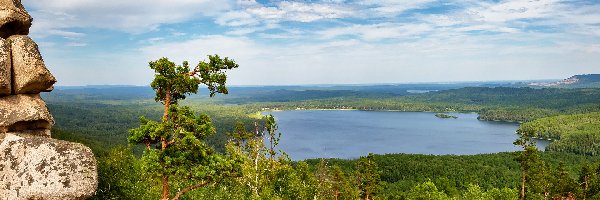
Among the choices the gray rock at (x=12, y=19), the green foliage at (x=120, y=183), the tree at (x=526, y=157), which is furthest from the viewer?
the tree at (x=526, y=157)

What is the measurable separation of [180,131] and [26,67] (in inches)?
271

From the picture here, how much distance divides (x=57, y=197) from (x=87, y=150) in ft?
6.21

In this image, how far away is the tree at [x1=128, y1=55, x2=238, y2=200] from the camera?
15781mm

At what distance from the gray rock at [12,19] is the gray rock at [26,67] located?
86 centimetres

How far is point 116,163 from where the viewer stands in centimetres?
3403

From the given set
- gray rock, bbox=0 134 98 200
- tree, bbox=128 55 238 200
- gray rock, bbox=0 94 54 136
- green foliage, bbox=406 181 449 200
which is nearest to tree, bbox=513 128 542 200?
green foliage, bbox=406 181 449 200

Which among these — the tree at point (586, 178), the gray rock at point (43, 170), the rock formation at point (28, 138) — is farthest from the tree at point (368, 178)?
the gray rock at point (43, 170)

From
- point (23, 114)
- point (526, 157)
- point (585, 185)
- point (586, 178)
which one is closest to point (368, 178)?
point (526, 157)

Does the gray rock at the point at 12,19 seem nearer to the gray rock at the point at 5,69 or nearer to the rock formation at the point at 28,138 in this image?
the rock formation at the point at 28,138

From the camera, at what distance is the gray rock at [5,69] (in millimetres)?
15931

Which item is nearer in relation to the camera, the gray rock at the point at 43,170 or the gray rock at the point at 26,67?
the gray rock at the point at 43,170

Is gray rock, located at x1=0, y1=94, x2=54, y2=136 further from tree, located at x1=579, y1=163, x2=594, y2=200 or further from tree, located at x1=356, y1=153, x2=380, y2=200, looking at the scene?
tree, located at x1=579, y1=163, x2=594, y2=200

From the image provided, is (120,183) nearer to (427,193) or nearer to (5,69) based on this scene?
(5,69)

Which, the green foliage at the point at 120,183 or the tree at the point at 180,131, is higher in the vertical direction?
the tree at the point at 180,131
